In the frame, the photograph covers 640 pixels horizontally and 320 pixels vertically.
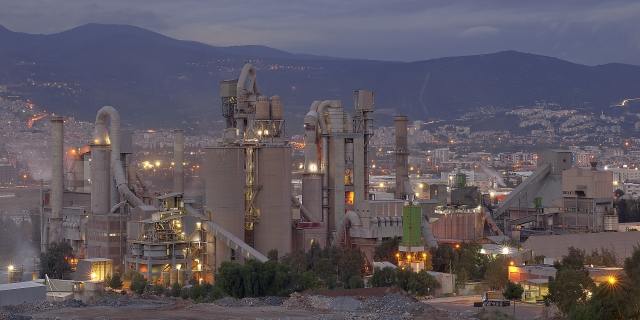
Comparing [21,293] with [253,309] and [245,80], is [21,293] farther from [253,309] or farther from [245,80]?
[245,80]

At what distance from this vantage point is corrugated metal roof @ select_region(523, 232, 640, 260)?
242ft

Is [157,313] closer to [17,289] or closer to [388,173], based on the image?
[17,289]

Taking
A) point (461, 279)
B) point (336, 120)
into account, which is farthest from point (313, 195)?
point (461, 279)

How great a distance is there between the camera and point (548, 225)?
86562mm

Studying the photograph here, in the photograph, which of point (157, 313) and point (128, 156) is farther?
point (128, 156)

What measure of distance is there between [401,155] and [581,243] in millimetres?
22220

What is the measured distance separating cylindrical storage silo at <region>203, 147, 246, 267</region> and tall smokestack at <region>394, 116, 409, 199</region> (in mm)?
23411

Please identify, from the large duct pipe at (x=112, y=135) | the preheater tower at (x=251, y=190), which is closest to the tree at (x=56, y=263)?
the large duct pipe at (x=112, y=135)

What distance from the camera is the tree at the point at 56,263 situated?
71.6 meters

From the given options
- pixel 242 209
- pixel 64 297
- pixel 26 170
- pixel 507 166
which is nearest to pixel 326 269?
pixel 242 209

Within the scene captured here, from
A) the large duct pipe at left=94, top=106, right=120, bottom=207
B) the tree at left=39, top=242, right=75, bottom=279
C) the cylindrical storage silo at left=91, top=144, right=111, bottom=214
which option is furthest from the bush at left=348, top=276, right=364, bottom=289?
the large duct pipe at left=94, top=106, right=120, bottom=207

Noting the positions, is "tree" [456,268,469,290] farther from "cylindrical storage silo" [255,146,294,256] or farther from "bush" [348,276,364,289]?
"cylindrical storage silo" [255,146,294,256]

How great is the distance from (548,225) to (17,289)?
145 feet

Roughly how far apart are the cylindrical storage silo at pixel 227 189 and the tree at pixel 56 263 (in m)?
9.90
